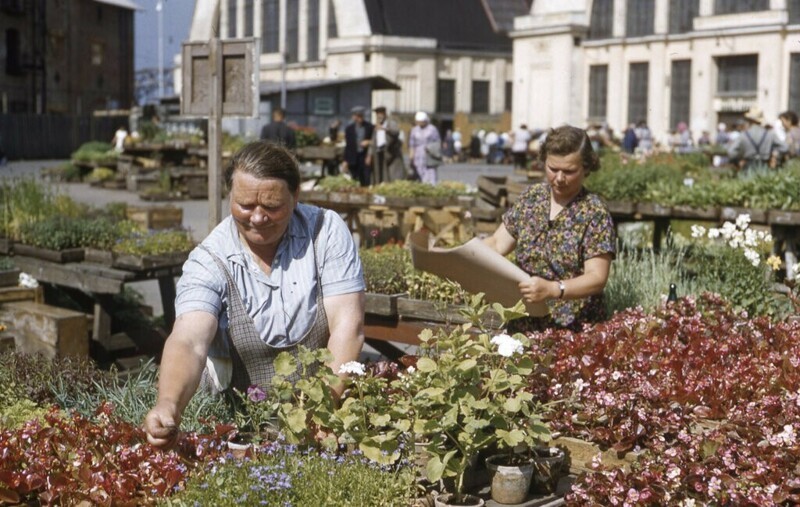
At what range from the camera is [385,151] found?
20172 mm

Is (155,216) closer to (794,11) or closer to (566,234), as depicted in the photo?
(566,234)

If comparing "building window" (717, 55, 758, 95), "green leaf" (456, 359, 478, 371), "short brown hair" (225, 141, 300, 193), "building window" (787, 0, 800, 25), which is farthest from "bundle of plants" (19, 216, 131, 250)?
"building window" (787, 0, 800, 25)

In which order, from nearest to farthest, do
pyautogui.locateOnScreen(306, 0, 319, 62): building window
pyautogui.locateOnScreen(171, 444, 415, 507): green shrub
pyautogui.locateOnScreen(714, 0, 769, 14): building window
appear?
1. pyautogui.locateOnScreen(171, 444, 415, 507): green shrub
2. pyautogui.locateOnScreen(714, 0, 769, 14): building window
3. pyautogui.locateOnScreen(306, 0, 319, 62): building window

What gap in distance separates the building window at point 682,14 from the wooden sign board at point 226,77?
39.0 m

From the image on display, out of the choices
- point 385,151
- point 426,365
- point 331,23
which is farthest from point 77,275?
point 331,23

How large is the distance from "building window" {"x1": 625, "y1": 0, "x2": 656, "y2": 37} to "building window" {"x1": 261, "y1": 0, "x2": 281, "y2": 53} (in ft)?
68.8

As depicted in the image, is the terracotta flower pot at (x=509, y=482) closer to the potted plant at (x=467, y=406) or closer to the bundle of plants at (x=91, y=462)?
the potted plant at (x=467, y=406)

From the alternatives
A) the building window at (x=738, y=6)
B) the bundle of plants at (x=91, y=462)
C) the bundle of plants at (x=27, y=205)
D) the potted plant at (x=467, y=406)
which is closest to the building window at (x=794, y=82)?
the building window at (x=738, y=6)

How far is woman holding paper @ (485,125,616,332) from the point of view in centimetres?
491

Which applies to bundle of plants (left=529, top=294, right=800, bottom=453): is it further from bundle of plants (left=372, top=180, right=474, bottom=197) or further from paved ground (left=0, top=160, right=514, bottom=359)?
bundle of plants (left=372, top=180, right=474, bottom=197)

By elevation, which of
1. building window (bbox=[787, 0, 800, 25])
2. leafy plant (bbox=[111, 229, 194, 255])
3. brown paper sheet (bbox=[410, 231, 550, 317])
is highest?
building window (bbox=[787, 0, 800, 25])

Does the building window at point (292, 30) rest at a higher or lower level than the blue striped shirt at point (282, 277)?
higher

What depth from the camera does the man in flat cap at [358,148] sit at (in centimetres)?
2014

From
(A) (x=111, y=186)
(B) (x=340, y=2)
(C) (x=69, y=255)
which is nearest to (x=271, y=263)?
(C) (x=69, y=255)
